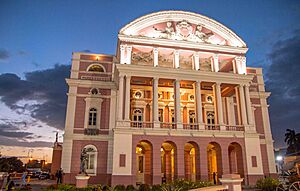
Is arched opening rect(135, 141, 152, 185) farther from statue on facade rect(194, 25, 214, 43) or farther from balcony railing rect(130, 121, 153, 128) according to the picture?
statue on facade rect(194, 25, 214, 43)

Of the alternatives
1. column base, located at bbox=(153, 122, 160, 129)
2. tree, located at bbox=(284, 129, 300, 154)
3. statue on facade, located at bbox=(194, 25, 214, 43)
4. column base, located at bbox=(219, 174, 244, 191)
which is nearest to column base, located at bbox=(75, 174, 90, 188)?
column base, located at bbox=(153, 122, 160, 129)

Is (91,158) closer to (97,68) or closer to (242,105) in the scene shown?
(97,68)

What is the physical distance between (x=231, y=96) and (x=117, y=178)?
1707 cm

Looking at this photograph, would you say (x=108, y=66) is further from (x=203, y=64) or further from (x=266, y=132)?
(x=266, y=132)

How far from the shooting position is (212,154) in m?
29.2

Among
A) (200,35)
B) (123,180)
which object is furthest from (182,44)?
(123,180)

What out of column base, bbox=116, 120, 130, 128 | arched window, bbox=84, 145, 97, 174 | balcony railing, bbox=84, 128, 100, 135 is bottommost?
arched window, bbox=84, 145, 97, 174

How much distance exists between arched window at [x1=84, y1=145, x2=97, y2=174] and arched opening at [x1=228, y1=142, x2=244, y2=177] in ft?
46.7

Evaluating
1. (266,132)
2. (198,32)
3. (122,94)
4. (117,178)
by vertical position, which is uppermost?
(198,32)

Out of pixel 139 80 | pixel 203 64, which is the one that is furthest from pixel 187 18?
pixel 139 80

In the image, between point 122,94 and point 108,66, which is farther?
point 108,66

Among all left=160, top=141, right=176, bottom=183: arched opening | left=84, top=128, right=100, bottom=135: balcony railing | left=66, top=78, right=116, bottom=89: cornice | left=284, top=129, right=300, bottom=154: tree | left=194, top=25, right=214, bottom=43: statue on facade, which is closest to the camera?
left=84, top=128, right=100, bottom=135: balcony railing

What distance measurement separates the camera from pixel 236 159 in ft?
89.0

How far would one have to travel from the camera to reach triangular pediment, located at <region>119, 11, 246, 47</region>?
2758 centimetres
